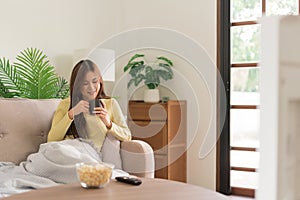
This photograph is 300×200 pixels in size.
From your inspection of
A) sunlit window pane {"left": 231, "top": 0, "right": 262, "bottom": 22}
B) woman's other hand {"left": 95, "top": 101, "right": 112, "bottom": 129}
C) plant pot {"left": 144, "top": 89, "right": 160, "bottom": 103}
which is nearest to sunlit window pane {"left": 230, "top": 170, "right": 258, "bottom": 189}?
plant pot {"left": 144, "top": 89, "right": 160, "bottom": 103}

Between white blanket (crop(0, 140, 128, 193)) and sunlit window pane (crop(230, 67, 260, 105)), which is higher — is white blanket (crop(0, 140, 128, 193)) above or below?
below

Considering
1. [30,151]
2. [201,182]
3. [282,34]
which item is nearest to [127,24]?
[201,182]

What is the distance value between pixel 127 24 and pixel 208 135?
4.66ft

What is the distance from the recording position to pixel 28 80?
10.7 feet

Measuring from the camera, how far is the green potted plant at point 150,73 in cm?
396

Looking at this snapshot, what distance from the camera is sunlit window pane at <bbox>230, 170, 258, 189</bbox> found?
12.7 ft

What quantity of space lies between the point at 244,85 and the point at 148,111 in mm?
890

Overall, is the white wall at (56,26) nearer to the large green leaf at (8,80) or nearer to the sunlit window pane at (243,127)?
the large green leaf at (8,80)

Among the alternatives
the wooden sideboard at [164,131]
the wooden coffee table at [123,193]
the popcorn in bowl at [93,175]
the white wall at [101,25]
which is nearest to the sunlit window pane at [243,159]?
the white wall at [101,25]

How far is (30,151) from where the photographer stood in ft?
8.20

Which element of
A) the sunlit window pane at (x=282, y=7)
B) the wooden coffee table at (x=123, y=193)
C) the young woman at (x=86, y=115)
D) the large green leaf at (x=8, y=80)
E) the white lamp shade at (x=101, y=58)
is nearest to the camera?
the wooden coffee table at (x=123, y=193)

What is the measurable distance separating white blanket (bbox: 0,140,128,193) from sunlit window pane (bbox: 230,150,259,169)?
183 cm

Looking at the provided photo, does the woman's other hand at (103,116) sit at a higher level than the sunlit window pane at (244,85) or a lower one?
lower

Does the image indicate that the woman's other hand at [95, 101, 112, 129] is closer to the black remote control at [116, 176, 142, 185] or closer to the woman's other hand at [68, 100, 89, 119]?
the woman's other hand at [68, 100, 89, 119]
